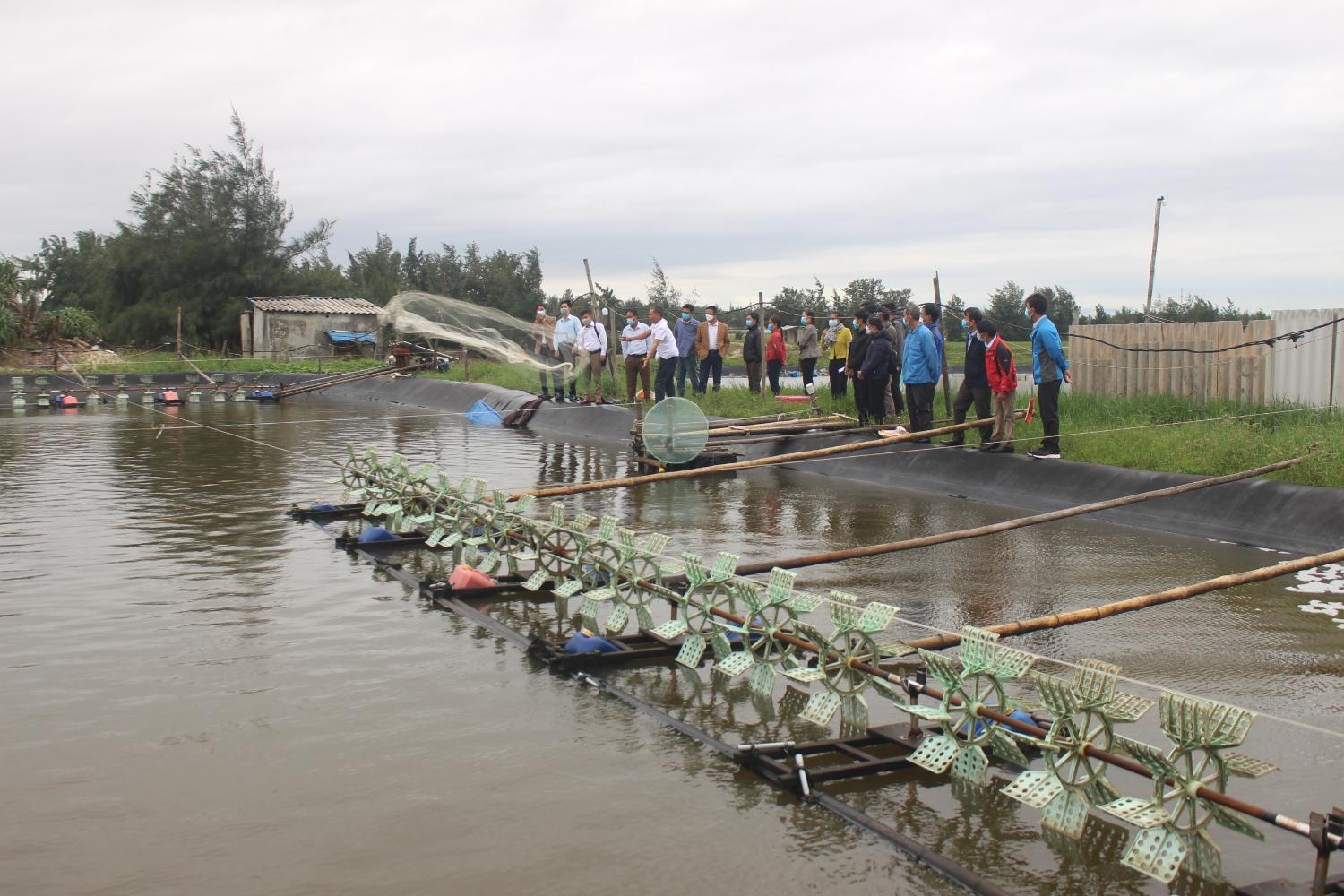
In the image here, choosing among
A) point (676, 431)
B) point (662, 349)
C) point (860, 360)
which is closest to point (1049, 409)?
point (860, 360)

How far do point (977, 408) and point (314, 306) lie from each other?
108 feet

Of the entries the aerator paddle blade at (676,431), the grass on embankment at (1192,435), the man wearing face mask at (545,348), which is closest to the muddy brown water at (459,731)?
the grass on embankment at (1192,435)

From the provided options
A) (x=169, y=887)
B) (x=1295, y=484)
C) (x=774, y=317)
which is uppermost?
(x=774, y=317)

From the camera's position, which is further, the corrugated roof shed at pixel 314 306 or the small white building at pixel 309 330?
the corrugated roof shed at pixel 314 306

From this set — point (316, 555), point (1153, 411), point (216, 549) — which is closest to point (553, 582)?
point (316, 555)

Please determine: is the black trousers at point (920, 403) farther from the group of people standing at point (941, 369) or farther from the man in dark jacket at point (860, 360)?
the man in dark jacket at point (860, 360)

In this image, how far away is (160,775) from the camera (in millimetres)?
5406

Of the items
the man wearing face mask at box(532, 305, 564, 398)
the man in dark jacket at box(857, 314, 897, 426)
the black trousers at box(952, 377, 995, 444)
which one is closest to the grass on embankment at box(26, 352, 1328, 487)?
the black trousers at box(952, 377, 995, 444)

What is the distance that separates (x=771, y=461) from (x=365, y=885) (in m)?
8.05

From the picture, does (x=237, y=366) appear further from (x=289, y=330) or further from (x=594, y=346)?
A: (x=594, y=346)

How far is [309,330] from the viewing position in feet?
139

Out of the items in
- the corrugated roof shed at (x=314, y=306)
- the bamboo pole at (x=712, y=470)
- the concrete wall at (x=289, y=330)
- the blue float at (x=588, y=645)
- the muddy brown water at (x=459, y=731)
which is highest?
the corrugated roof shed at (x=314, y=306)

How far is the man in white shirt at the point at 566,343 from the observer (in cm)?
2400

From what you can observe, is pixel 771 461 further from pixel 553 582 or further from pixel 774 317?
pixel 774 317
